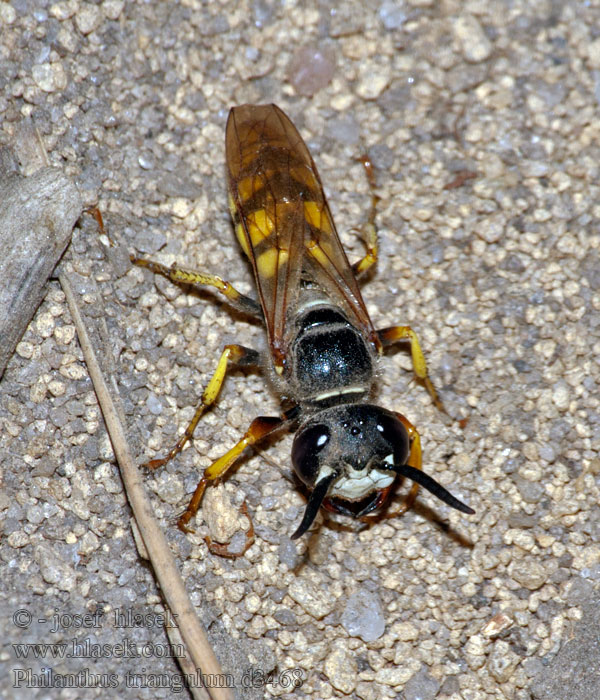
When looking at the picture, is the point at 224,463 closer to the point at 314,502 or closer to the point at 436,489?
the point at 314,502

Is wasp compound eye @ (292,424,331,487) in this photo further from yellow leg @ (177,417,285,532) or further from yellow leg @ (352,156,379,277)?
yellow leg @ (352,156,379,277)

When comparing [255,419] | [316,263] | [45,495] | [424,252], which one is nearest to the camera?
[45,495]

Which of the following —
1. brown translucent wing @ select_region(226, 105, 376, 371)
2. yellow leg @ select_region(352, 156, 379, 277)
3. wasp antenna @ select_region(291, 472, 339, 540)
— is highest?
brown translucent wing @ select_region(226, 105, 376, 371)

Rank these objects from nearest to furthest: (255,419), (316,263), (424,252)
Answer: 1. (255,419)
2. (316,263)
3. (424,252)

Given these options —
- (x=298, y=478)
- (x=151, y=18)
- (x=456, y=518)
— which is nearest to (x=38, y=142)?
(x=151, y=18)

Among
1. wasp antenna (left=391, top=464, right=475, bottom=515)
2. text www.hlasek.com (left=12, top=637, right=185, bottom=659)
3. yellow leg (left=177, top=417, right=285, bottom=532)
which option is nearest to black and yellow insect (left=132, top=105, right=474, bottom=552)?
yellow leg (left=177, top=417, right=285, bottom=532)

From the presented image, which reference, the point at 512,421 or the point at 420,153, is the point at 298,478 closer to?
the point at 512,421
